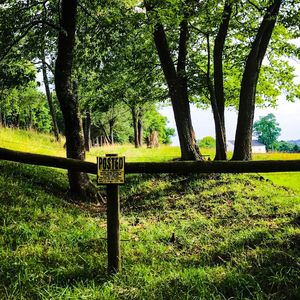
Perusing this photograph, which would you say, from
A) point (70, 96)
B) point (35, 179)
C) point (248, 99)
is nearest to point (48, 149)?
point (35, 179)

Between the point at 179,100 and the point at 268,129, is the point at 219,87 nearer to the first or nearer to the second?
the point at 179,100

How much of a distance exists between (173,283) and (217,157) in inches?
456

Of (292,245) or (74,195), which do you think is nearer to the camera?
(292,245)

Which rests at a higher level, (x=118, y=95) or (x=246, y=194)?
(x=118, y=95)

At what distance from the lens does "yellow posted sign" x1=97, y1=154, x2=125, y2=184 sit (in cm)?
459

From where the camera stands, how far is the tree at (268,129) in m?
123

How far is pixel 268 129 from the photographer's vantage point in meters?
124

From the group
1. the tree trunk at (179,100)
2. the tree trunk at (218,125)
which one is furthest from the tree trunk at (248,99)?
the tree trunk at (179,100)

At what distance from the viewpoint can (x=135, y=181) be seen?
13367 millimetres

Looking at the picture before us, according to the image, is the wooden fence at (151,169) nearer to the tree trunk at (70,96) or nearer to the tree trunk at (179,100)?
the tree trunk at (70,96)

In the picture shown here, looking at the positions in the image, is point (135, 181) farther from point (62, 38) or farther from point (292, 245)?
point (292, 245)

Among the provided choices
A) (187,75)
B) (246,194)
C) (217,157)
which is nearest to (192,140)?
(217,157)

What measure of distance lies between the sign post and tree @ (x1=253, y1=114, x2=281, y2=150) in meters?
125

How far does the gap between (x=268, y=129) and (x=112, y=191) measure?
127 metres
